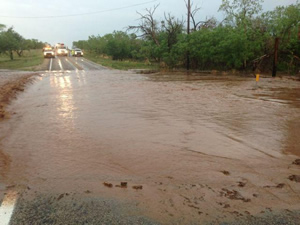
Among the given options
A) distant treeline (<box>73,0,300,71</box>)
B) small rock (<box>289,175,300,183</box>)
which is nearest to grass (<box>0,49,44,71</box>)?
distant treeline (<box>73,0,300,71</box>)

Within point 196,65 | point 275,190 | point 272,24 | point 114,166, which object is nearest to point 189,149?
point 114,166

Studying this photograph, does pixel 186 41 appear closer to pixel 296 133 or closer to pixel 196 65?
pixel 196 65

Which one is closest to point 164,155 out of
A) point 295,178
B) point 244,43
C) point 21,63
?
point 295,178

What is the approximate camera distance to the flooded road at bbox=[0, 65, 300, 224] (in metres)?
3.80

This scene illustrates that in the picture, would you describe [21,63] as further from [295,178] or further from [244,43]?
[295,178]

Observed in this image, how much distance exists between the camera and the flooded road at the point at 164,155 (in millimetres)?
3805

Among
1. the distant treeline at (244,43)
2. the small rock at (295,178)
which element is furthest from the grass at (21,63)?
the small rock at (295,178)

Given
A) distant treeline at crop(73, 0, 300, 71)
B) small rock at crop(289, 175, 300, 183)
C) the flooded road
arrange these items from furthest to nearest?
distant treeline at crop(73, 0, 300, 71)
small rock at crop(289, 175, 300, 183)
the flooded road

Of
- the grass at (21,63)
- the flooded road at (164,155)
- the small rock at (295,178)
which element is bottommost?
the flooded road at (164,155)

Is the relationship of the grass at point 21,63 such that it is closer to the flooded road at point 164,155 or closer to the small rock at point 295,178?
the flooded road at point 164,155

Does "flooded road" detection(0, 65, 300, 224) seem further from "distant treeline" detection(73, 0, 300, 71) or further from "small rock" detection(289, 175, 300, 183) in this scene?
"distant treeline" detection(73, 0, 300, 71)

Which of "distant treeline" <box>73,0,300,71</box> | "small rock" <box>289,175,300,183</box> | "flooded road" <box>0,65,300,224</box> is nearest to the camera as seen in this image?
"flooded road" <box>0,65,300,224</box>

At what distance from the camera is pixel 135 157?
18.0 ft

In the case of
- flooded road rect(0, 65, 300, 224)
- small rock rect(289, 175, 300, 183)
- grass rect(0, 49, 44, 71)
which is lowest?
flooded road rect(0, 65, 300, 224)
